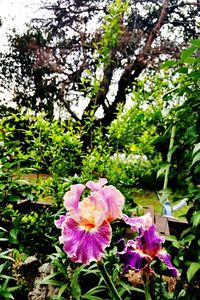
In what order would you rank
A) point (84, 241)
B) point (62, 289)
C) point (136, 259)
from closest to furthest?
point (84, 241)
point (136, 259)
point (62, 289)

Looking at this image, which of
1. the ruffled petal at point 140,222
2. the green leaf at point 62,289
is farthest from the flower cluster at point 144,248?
the green leaf at point 62,289

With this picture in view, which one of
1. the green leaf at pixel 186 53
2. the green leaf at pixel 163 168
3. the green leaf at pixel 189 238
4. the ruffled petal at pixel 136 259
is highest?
the green leaf at pixel 186 53

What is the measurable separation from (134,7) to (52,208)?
8.58 metres

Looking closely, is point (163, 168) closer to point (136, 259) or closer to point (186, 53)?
point (186, 53)

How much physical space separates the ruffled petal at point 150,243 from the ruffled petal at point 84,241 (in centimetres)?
15

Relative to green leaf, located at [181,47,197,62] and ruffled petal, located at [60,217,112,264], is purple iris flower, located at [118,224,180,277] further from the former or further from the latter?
green leaf, located at [181,47,197,62]

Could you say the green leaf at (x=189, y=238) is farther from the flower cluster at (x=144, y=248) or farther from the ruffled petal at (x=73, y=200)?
the ruffled petal at (x=73, y=200)

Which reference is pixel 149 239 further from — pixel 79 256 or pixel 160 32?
pixel 160 32

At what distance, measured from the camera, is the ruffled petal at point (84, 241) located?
760 mm

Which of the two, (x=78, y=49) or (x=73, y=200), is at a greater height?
(x=78, y=49)

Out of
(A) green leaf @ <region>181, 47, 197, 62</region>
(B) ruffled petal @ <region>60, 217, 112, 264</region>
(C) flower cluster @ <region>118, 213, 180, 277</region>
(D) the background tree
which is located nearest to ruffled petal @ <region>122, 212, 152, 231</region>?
(C) flower cluster @ <region>118, 213, 180, 277</region>

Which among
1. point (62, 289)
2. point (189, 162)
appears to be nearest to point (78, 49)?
point (189, 162)

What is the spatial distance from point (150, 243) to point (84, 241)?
0.20 meters

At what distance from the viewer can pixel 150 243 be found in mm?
895
